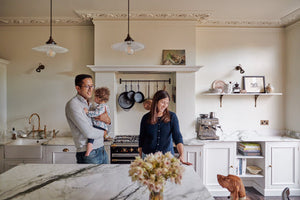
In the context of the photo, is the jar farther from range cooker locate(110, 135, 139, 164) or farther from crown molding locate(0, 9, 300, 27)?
range cooker locate(110, 135, 139, 164)

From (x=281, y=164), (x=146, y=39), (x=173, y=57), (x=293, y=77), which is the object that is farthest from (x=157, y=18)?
(x=281, y=164)

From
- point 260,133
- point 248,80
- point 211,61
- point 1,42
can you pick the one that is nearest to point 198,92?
point 211,61

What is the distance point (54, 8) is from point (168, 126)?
249cm

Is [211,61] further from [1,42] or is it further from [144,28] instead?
[1,42]

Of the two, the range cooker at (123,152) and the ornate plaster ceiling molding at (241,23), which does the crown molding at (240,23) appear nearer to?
the ornate plaster ceiling molding at (241,23)

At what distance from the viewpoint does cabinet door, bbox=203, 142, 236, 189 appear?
9.64 feet

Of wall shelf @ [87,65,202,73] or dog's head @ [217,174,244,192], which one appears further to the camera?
wall shelf @ [87,65,202,73]

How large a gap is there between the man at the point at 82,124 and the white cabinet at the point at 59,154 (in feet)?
3.62

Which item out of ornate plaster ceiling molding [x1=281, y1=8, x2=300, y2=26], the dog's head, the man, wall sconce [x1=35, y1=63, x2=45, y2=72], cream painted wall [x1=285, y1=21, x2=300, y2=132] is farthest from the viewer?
wall sconce [x1=35, y1=63, x2=45, y2=72]

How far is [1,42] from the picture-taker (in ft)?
11.0

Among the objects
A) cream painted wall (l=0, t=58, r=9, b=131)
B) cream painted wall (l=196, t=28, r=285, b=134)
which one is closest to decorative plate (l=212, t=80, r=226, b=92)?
cream painted wall (l=196, t=28, r=285, b=134)

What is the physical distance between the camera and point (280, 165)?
2.97m

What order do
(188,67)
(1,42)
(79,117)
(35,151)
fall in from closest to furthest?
1. (79,117)
2. (35,151)
3. (188,67)
4. (1,42)

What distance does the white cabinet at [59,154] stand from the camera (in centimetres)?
278
